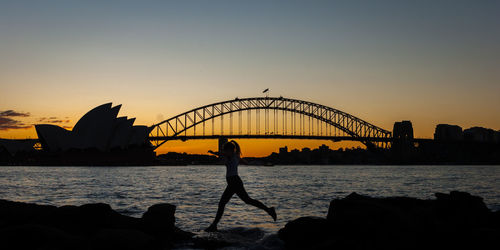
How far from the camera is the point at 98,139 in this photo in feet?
274

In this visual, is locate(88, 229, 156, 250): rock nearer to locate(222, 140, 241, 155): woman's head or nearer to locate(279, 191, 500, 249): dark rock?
locate(279, 191, 500, 249): dark rock

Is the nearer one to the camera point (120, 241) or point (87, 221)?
point (120, 241)

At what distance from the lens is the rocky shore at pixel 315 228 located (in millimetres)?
5539

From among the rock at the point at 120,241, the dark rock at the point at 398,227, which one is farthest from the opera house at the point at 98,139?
the rock at the point at 120,241

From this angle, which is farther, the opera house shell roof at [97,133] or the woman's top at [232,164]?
the opera house shell roof at [97,133]

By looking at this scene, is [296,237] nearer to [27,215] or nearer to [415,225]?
[415,225]

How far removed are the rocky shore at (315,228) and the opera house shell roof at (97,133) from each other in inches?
2775

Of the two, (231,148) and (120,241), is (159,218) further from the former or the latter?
(120,241)

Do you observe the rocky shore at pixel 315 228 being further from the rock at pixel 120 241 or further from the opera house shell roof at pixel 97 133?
the opera house shell roof at pixel 97 133

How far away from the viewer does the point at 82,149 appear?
8606 centimetres

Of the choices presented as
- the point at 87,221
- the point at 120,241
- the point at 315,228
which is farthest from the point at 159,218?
the point at 315,228

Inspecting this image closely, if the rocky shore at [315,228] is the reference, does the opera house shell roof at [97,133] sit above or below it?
above

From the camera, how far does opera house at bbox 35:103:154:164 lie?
262 ft

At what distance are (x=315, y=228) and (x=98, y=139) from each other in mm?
81367
